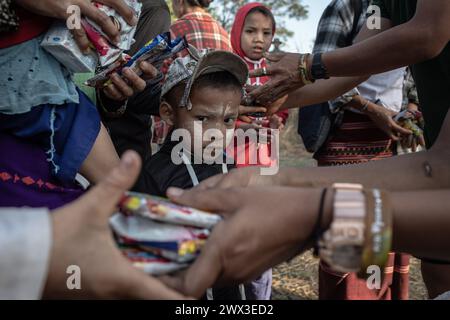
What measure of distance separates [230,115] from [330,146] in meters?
1.22

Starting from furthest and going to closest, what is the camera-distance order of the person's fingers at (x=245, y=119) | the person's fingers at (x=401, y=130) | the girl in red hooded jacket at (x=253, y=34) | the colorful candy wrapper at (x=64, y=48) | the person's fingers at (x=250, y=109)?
the girl in red hooded jacket at (x=253, y=34) < the person's fingers at (x=401, y=130) < the person's fingers at (x=245, y=119) < the person's fingers at (x=250, y=109) < the colorful candy wrapper at (x=64, y=48)

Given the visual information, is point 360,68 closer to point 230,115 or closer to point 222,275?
point 230,115

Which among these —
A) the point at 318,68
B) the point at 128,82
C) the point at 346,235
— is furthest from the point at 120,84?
the point at 346,235

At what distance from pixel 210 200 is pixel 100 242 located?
32 cm

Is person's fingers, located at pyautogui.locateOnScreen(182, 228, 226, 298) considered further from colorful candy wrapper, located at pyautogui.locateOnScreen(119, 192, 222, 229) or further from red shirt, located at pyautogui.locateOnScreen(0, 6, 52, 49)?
red shirt, located at pyautogui.locateOnScreen(0, 6, 52, 49)

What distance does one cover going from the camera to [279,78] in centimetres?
263

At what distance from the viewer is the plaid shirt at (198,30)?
12.4ft

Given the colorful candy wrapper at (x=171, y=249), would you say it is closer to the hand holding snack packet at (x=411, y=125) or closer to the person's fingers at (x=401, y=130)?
the person's fingers at (x=401, y=130)

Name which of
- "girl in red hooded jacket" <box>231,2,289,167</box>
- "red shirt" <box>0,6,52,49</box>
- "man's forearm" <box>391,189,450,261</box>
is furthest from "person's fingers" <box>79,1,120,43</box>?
"girl in red hooded jacket" <box>231,2,289,167</box>

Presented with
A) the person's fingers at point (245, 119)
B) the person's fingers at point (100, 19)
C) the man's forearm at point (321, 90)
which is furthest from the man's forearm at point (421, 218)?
the person's fingers at point (245, 119)

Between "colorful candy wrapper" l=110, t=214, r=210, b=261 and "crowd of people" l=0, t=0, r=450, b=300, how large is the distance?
0.04 meters

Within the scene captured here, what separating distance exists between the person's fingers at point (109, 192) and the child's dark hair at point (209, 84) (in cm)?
145

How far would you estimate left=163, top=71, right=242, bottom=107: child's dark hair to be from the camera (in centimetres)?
249

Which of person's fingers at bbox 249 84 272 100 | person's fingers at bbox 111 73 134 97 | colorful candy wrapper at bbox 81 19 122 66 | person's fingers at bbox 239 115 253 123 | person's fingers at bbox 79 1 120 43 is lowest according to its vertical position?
person's fingers at bbox 239 115 253 123
